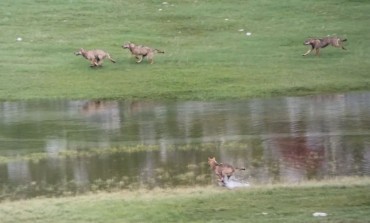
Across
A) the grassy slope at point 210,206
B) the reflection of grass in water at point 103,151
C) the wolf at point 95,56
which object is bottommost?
the grassy slope at point 210,206

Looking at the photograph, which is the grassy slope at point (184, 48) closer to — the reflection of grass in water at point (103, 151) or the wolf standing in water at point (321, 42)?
the wolf standing in water at point (321, 42)

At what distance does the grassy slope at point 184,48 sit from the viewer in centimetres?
2130

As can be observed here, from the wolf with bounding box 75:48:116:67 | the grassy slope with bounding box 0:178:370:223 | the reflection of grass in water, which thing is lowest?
the grassy slope with bounding box 0:178:370:223

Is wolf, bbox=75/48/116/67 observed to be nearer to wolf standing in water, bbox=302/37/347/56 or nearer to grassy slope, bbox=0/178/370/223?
wolf standing in water, bbox=302/37/347/56

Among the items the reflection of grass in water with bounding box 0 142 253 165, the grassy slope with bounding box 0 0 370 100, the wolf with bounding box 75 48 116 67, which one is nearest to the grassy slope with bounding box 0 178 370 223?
the reflection of grass in water with bounding box 0 142 253 165

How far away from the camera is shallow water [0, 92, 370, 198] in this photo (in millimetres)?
12891

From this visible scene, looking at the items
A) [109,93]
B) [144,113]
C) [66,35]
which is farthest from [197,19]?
[144,113]

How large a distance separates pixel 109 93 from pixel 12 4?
11334 mm

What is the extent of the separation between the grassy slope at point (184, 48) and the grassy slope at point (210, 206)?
9.07 meters

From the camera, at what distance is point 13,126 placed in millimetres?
17953

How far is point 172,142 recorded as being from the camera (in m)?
15.6

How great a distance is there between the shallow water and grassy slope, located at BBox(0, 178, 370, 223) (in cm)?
80

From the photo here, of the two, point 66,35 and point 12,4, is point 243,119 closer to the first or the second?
point 66,35

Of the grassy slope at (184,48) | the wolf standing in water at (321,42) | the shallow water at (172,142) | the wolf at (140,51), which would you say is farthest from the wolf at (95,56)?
the wolf standing in water at (321,42)
